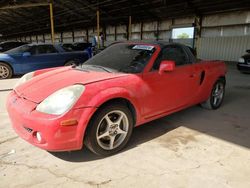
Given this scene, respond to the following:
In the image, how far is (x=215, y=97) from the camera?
4.93 meters

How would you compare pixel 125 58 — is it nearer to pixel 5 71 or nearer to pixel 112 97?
pixel 112 97

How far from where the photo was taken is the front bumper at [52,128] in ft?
8.10

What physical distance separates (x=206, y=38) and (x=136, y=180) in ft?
49.8

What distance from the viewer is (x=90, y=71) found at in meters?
3.32

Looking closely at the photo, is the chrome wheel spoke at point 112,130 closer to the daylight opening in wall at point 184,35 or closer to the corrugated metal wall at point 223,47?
the corrugated metal wall at point 223,47

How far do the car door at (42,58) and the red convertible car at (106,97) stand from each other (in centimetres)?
571

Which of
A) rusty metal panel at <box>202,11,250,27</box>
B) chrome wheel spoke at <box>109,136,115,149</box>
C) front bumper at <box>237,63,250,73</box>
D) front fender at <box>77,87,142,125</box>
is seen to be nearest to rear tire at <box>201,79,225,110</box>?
front fender at <box>77,87,142,125</box>

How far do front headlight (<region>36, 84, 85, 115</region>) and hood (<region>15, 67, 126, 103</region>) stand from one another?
4.1 inches

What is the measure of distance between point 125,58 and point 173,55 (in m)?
0.87

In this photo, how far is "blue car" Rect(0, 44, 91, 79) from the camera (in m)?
8.75

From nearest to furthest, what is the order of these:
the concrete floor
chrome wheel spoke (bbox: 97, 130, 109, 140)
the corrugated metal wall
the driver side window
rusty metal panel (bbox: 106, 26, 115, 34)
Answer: the concrete floor
chrome wheel spoke (bbox: 97, 130, 109, 140)
the driver side window
the corrugated metal wall
rusty metal panel (bbox: 106, 26, 115, 34)

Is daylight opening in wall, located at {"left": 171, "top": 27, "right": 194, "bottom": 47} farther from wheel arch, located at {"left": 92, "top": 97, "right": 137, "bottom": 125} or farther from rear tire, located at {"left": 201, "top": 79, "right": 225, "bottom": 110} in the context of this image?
wheel arch, located at {"left": 92, "top": 97, "right": 137, "bottom": 125}

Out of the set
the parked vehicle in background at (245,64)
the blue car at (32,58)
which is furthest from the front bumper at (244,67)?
→ the blue car at (32,58)

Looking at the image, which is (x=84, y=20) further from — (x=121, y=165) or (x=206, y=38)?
(x=121, y=165)
